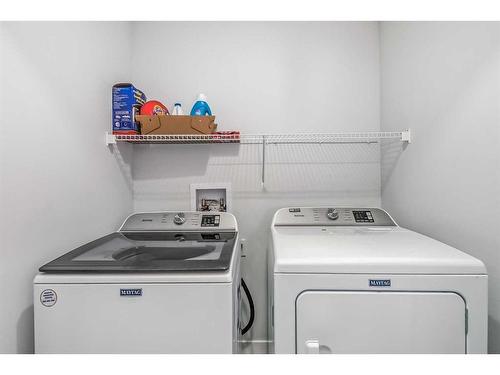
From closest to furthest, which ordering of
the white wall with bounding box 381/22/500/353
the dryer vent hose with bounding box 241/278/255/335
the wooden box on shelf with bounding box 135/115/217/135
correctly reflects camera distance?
the white wall with bounding box 381/22/500/353, the wooden box on shelf with bounding box 135/115/217/135, the dryer vent hose with bounding box 241/278/255/335

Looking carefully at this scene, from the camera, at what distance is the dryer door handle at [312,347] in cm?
108

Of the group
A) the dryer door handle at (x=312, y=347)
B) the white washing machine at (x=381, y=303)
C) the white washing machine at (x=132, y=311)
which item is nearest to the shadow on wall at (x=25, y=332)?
the white washing machine at (x=132, y=311)

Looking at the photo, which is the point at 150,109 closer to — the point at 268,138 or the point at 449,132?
the point at 268,138

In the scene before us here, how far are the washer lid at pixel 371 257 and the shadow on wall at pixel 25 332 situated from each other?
1.13 m

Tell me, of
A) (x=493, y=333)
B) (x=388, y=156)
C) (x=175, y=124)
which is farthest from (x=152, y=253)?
(x=388, y=156)

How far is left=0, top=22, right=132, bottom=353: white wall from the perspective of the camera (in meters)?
1.10

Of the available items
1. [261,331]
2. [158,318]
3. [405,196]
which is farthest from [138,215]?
[405,196]

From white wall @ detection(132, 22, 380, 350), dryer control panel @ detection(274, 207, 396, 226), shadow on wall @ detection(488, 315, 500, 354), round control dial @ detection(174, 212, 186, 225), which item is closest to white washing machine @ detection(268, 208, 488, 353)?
shadow on wall @ detection(488, 315, 500, 354)

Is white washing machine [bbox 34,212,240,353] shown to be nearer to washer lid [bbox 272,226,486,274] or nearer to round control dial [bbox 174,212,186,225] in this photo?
washer lid [bbox 272,226,486,274]

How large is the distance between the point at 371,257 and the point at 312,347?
0.44 m

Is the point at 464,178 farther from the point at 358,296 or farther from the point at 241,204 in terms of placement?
the point at 241,204

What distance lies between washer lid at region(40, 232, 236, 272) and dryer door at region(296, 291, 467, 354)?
42 centimetres

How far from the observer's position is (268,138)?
2.15 m

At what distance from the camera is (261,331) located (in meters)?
2.19
